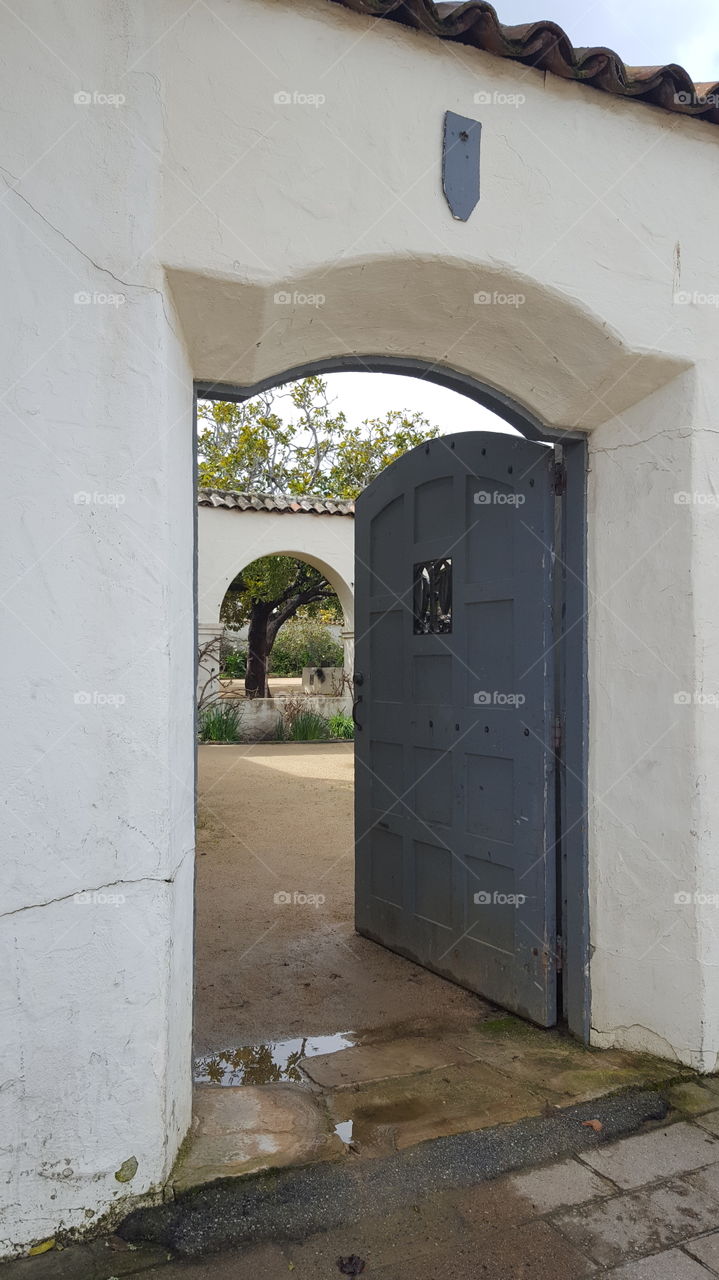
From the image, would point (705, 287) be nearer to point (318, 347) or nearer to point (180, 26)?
point (318, 347)

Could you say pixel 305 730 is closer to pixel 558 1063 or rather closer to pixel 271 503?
pixel 271 503

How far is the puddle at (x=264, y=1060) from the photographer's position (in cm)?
314

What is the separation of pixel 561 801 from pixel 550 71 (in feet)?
8.69

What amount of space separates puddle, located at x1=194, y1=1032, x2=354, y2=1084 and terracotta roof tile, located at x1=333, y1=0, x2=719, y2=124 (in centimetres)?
352

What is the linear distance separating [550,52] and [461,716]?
8.24ft

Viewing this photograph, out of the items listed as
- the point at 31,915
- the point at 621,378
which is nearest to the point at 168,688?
the point at 31,915

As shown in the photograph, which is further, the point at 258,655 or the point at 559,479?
the point at 258,655

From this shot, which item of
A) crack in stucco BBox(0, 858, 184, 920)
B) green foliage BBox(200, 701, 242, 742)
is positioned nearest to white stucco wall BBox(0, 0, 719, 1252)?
crack in stucco BBox(0, 858, 184, 920)

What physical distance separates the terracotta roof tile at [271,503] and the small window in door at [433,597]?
950 centimetres

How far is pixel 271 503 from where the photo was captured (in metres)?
14.0

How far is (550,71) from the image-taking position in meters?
2.94

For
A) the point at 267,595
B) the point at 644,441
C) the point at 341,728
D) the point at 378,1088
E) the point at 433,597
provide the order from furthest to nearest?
the point at 267,595
the point at 341,728
the point at 433,597
the point at 644,441
the point at 378,1088

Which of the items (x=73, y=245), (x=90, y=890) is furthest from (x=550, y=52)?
(x=90, y=890)

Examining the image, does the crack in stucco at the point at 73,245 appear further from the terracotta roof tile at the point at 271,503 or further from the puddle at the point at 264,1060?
the terracotta roof tile at the point at 271,503
